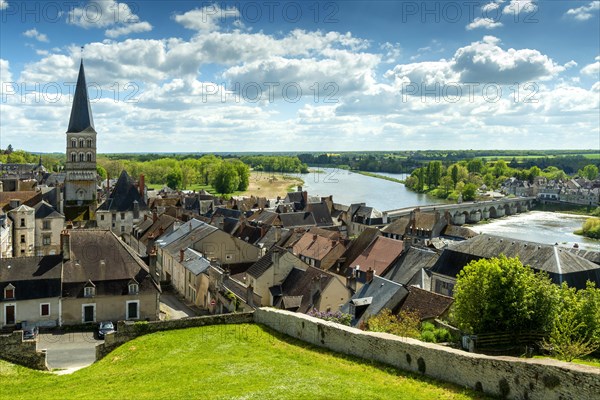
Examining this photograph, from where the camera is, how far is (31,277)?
27047 millimetres

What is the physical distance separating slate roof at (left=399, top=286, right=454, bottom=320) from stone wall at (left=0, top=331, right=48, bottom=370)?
1520 cm

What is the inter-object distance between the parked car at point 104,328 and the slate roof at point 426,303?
14508 mm

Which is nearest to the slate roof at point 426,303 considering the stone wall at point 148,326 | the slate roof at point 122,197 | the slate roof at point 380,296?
the slate roof at point 380,296

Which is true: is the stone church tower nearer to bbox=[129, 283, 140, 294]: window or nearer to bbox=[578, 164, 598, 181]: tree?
bbox=[129, 283, 140, 294]: window

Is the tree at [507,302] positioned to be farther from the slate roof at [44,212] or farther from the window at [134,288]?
the slate roof at [44,212]

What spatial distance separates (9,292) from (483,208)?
9398 cm

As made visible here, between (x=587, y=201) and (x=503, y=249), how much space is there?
10064 centimetres

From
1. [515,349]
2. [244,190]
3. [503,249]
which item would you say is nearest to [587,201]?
[244,190]

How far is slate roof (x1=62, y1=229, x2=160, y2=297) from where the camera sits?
1096 inches

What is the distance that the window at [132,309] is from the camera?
2828 centimetres

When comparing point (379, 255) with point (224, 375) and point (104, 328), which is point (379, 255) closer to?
point (104, 328)

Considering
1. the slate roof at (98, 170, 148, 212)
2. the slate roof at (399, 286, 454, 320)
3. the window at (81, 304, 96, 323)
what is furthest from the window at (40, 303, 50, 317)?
the slate roof at (98, 170, 148, 212)

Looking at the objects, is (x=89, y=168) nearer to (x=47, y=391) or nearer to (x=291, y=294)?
(x=291, y=294)

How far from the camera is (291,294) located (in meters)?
30.4
